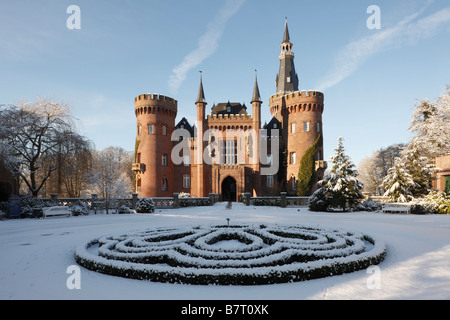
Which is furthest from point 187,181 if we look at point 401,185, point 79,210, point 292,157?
point 401,185

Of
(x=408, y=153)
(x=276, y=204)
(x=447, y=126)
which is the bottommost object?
(x=276, y=204)

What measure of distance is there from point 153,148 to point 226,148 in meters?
10.3

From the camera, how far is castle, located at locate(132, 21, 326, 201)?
3603 centimetres

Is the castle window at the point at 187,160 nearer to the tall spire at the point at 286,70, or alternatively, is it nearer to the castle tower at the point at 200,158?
the castle tower at the point at 200,158

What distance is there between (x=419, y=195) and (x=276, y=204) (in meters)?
13.6

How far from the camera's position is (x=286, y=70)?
4319 centimetres

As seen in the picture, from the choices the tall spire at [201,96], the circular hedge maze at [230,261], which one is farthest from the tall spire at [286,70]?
the circular hedge maze at [230,261]

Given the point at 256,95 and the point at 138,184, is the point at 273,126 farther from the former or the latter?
the point at 138,184

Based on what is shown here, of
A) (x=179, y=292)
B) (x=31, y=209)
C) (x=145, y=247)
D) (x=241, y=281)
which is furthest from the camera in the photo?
(x=31, y=209)

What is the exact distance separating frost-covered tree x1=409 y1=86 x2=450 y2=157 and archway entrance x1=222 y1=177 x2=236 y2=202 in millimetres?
23717

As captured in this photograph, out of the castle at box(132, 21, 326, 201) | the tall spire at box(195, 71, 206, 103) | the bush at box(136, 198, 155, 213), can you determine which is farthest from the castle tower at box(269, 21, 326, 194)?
the bush at box(136, 198, 155, 213)

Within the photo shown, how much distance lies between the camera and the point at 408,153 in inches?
1034
